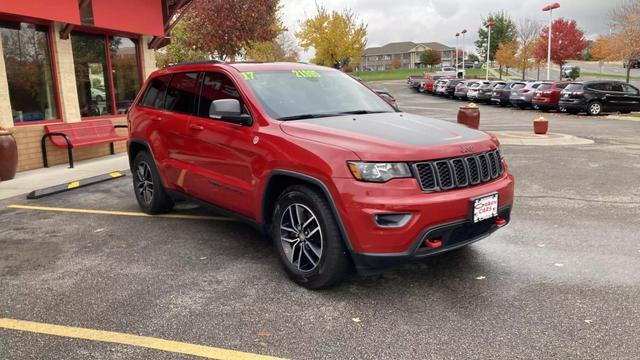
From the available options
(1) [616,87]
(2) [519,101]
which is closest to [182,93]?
(1) [616,87]

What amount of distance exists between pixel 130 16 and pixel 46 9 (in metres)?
2.74

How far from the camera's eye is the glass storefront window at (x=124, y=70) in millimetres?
13078

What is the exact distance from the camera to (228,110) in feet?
14.2

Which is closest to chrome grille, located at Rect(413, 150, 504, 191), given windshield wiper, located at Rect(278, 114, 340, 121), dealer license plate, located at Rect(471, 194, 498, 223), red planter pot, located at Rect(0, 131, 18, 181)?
dealer license plate, located at Rect(471, 194, 498, 223)

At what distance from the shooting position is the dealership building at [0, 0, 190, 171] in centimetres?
1019

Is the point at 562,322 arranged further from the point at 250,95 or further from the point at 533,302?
the point at 250,95

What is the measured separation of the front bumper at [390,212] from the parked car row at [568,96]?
2154 cm

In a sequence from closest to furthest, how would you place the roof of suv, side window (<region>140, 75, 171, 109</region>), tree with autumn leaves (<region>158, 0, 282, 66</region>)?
1. the roof of suv
2. side window (<region>140, 75, 171, 109</region>)
3. tree with autumn leaves (<region>158, 0, 282, 66</region>)

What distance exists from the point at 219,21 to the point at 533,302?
19494 mm

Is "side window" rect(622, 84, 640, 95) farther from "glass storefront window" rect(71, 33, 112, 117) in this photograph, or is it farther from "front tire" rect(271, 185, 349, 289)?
"front tire" rect(271, 185, 349, 289)

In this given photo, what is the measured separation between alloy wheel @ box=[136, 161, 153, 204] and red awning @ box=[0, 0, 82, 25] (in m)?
5.27

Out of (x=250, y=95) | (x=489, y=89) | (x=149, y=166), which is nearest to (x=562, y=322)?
(x=250, y=95)

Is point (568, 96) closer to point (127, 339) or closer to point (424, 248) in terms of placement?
point (424, 248)

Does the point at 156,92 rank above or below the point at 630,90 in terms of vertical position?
above
